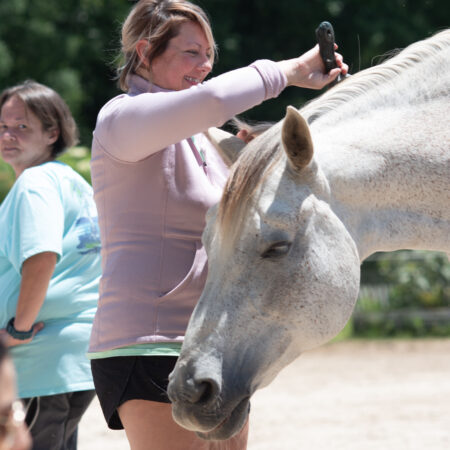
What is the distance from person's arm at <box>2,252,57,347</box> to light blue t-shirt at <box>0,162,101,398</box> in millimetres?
38

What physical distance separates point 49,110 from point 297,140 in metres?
1.88

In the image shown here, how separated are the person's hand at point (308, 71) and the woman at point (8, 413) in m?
1.37

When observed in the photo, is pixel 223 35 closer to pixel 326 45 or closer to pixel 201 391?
pixel 326 45

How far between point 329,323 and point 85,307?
5.07 feet

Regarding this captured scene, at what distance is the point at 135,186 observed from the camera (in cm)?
234

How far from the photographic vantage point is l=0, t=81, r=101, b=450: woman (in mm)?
3166

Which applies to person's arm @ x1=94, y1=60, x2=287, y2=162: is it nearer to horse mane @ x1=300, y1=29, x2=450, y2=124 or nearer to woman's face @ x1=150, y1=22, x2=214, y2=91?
horse mane @ x1=300, y1=29, x2=450, y2=124

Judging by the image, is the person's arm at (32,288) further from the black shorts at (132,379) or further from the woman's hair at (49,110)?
the black shorts at (132,379)

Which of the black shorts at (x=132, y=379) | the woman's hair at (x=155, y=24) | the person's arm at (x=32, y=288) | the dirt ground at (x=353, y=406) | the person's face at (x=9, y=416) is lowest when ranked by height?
the dirt ground at (x=353, y=406)

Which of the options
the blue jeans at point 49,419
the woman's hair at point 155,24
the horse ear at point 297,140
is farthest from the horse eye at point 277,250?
the blue jeans at point 49,419

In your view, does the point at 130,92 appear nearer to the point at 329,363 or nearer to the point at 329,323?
the point at 329,323

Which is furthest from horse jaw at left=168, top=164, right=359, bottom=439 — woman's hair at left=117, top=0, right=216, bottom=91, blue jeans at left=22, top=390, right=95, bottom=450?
blue jeans at left=22, top=390, right=95, bottom=450

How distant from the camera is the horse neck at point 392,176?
7.09 ft

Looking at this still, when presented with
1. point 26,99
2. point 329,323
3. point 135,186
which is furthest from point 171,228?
point 26,99
